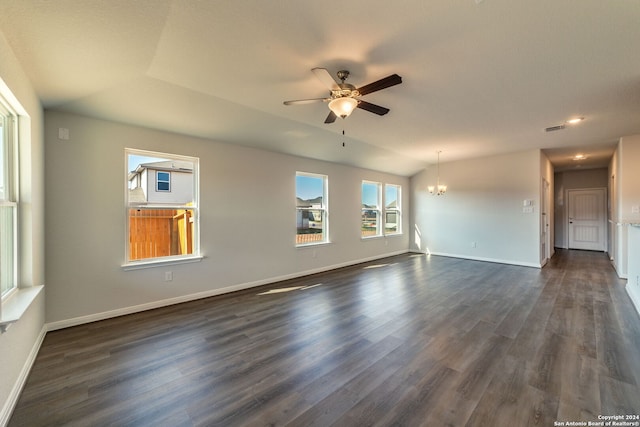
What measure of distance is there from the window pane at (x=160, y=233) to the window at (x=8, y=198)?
3.86ft

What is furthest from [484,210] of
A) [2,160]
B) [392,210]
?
[2,160]

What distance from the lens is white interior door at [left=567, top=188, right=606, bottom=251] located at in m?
8.05

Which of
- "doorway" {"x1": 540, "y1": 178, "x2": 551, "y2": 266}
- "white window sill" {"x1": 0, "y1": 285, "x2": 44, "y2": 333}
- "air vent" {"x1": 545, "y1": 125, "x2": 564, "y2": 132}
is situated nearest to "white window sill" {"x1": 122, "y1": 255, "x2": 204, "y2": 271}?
"white window sill" {"x1": 0, "y1": 285, "x2": 44, "y2": 333}

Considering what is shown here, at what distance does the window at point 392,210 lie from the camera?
24.6ft

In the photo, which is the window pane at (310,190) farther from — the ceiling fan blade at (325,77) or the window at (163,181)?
the ceiling fan blade at (325,77)

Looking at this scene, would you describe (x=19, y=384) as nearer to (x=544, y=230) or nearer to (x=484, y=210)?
(x=484, y=210)

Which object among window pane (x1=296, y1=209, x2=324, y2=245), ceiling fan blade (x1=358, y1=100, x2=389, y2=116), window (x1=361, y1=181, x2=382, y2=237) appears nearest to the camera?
ceiling fan blade (x1=358, y1=100, x2=389, y2=116)

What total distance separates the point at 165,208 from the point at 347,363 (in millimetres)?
3082

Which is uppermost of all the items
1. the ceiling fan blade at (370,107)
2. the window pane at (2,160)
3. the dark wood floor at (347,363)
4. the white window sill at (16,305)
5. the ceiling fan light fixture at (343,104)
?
the ceiling fan blade at (370,107)

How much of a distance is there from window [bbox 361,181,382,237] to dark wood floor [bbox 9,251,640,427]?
3.14 metres

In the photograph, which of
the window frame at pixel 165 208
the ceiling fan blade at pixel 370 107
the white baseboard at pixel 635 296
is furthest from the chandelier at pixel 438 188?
the window frame at pixel 165 208

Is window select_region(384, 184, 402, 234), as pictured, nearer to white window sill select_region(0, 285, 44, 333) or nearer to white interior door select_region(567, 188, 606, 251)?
white interior door select_region(567, 188, 606, 251)

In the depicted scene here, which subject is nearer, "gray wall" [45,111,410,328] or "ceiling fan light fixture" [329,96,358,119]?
"ceiling fan light fixture" [329,96,358,119]

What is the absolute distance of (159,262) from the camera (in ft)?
11.6
